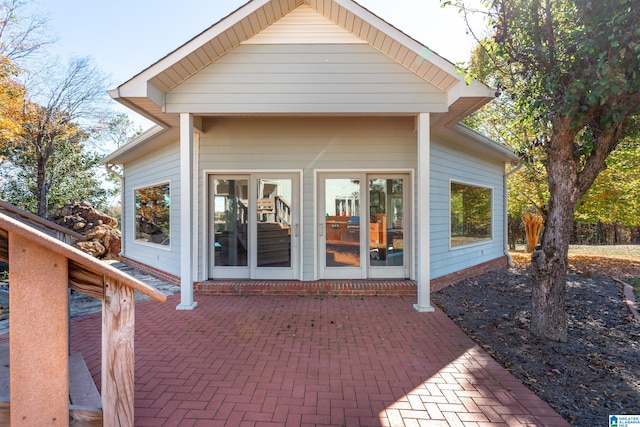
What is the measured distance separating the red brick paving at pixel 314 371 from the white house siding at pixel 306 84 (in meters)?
3.04

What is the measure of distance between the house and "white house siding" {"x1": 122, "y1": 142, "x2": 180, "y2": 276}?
4cm

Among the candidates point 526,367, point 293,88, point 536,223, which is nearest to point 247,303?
point 293,88

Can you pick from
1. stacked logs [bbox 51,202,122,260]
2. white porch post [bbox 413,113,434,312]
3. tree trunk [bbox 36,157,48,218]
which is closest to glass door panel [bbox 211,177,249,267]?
white porch post [bbox 413,113,434,312]

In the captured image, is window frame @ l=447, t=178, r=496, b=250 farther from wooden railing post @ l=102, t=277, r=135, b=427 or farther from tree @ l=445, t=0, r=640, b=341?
wooden railing post @ l=102, t=277, r=135, b=427

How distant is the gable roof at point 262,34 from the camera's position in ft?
14.3

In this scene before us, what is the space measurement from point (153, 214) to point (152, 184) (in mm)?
727

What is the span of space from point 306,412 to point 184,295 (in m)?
3.11

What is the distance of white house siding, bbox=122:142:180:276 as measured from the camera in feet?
21.5

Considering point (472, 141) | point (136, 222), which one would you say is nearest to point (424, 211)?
point (472, 141)

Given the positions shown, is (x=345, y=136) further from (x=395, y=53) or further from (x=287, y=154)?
(x=395, y=53)

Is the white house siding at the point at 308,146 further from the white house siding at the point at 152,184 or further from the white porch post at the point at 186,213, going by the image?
the white porch post at the point at 186,213

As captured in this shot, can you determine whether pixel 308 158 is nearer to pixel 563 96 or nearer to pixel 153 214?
pixel 563 96

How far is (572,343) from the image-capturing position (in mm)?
3650

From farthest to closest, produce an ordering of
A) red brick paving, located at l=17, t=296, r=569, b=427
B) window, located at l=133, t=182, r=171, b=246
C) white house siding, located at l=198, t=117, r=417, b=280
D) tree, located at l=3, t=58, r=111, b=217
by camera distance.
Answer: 1. tree, located at l=3, t=58, r=111, b=217
2. window, located at l=133, t=182, r=171, b=246
3. white house siding, located at l=198, t=117, r=417, b=280
4. red brick paving, located at l=17, t=296, r=569, b=427
